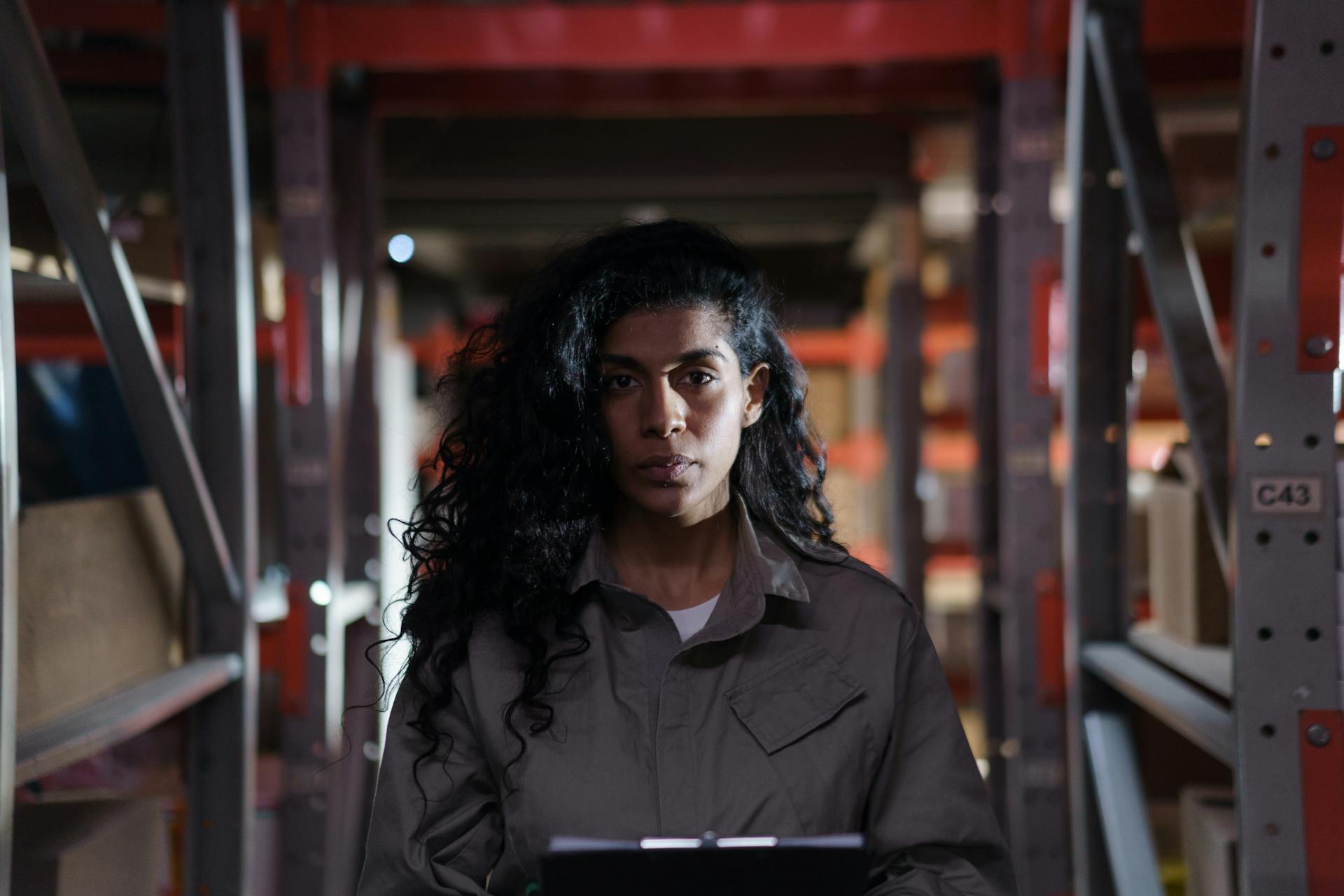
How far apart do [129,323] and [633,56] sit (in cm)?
176

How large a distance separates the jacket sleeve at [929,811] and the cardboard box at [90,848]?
140cm

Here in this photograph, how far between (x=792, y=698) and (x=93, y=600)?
1477 millimetres

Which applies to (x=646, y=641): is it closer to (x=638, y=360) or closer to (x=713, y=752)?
(x=713, y=752)

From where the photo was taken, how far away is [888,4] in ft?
11.4

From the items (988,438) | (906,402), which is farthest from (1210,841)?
(906,402)

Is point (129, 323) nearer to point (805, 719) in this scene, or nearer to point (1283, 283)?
point (805, 719)

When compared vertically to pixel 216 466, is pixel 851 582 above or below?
below

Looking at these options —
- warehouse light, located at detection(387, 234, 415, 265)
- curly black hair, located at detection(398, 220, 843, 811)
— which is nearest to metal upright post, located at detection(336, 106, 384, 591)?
warehouse light, located at detection(387, 234, 415, 265)

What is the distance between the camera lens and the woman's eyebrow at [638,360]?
5.39ft

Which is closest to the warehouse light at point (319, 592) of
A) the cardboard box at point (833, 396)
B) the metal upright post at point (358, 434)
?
the metal upright post at point (358, 434)

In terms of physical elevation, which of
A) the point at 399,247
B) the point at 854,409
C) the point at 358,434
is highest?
the point at 399,247

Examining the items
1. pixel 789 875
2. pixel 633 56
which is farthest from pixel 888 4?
pixel 789 875

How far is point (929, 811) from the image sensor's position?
1.55 meters

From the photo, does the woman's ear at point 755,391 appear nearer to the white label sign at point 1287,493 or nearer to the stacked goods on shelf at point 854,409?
the white label sign at point 1287,493
